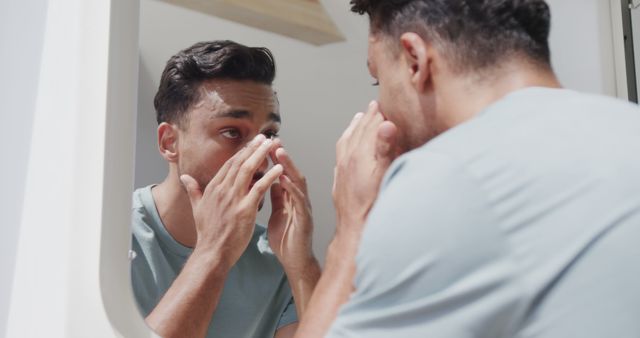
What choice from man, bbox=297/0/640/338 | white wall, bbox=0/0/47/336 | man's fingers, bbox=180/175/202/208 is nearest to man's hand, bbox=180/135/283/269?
man's fingers, bbox=180/175/202/208

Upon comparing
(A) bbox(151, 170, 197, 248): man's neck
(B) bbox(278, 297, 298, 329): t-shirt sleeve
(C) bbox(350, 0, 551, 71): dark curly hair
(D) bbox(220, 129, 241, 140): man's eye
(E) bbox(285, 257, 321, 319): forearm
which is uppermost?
(C) bbox(350, 0, 551, 71): dark curly hair

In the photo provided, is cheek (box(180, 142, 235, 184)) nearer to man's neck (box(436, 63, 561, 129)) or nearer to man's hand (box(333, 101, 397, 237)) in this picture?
man's hand (box(333, 101, 397, 237))

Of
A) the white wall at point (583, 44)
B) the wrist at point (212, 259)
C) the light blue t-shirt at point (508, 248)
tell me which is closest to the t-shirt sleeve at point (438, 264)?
the light blue t-shirt at point (508, 248)

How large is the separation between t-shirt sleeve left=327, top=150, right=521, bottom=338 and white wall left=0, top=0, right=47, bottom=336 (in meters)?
0.33

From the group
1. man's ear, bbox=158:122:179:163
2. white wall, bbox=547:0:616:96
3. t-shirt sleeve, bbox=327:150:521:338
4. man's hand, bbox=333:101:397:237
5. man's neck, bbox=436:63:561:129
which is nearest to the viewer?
t-shirt sleeve, bbox=327:150:521:338

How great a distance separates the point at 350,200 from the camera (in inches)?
28.6

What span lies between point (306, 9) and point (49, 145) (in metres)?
0.43

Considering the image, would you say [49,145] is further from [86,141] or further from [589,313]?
[589,313]

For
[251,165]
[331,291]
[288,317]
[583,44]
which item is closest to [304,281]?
[288,317]

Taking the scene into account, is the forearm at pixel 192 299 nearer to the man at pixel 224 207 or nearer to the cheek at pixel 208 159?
the man at pixel 224 207

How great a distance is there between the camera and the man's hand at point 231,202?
823 millimetres

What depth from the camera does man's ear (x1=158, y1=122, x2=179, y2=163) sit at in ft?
2.69

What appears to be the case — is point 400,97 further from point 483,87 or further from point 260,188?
point 260,188

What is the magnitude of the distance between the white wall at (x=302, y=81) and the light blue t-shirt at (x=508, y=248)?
1.27 feet
